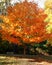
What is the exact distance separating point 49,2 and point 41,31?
5.56m

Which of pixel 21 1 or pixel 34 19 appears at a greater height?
pixel 21 1

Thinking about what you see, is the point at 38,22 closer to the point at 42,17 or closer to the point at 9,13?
the point at 42,17

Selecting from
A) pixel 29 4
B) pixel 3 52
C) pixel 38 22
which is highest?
pixel 29 4

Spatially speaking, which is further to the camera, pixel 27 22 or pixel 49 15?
pixel 49 15

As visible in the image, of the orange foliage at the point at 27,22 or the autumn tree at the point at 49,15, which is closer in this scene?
the orange foliage at the point at 27,22

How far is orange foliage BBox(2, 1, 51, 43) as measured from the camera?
93.1ft

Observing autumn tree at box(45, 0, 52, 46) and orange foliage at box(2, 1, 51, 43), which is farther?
autumn tree at box(45, 0, 52, 46)

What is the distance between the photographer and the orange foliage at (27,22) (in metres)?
28.4

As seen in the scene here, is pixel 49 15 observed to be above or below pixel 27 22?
above

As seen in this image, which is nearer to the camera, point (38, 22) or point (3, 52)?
point (38, 22)

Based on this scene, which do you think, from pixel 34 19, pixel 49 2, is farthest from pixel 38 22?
pixel 49 2

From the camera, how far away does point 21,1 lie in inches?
1171

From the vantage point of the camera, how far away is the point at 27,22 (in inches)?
1131

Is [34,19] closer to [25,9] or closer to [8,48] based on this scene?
[25,9]
